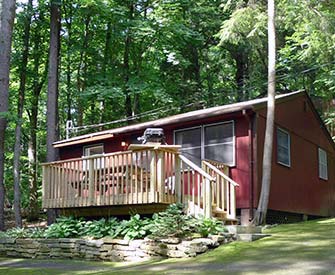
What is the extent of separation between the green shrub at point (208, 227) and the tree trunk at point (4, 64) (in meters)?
7.83

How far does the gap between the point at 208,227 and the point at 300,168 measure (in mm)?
6680

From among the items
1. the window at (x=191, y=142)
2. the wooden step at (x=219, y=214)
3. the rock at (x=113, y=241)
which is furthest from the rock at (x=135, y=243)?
the window at (x=191, y=142)

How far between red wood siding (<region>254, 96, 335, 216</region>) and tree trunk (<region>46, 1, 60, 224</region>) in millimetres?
8288

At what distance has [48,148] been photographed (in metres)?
17.4

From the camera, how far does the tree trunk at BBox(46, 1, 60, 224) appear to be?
1733 centimetres

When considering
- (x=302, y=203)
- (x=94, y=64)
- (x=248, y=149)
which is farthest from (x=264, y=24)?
(x=94, y=64)

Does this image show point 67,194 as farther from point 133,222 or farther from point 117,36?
point 117,36

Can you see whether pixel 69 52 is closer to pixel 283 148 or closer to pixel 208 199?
pixel 283 148

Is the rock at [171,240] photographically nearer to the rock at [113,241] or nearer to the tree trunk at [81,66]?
the rock at [113,241]

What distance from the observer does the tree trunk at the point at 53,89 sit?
17.3 metres

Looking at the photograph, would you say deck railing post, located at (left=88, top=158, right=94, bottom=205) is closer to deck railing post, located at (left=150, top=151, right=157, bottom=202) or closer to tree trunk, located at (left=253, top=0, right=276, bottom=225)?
deck railing post, located at (left=150, top=151, right=157, bottom=202)

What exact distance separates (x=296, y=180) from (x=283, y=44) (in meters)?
9.51

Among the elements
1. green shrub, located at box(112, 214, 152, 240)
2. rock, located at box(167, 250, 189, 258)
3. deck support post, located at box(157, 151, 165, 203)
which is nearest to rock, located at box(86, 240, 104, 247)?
green shrub, located at box(112, 214, 152, 240)

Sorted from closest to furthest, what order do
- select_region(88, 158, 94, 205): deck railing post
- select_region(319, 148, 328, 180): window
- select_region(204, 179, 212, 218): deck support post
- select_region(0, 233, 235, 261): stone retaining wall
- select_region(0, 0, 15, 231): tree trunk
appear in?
1. select_region(0, 233, 235, 261): stone retaining wall
2. select_region(204, 179, 212, 218): deck support post
3. select_region(88, 158, 94, 205): deck railing post
4. select_region(0, 0, 15, 231): tree trunk
5. select_region(319, 148, 328, 180): window
